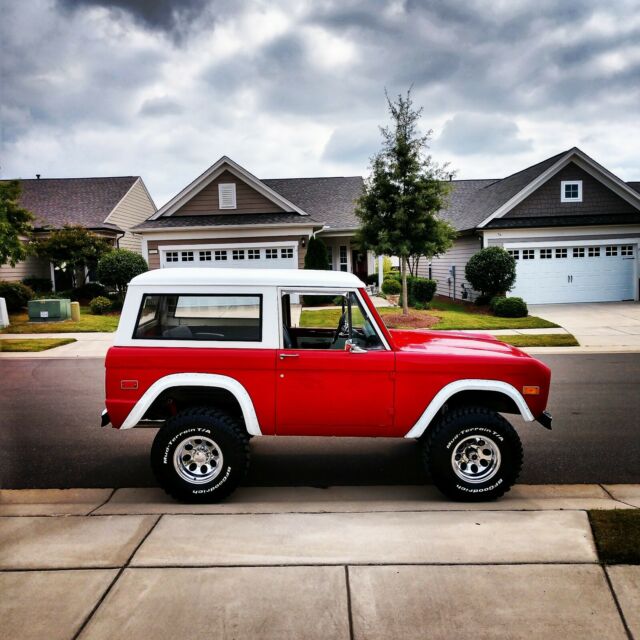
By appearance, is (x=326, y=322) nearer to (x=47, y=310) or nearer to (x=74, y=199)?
(x=47, y=310)

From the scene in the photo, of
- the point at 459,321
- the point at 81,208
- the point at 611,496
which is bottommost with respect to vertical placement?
the point at 611,496

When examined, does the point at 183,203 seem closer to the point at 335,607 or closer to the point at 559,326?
the point at 559,326

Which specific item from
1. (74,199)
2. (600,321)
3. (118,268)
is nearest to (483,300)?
(600,321)

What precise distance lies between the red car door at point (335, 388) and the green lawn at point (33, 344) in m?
12.0

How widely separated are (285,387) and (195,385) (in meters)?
0.79

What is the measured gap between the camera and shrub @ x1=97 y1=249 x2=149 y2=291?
22.9m

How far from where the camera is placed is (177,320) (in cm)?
516

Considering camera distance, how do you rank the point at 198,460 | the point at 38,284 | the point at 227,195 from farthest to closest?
the point at 38,284
the point at 227,195
the point at 198,460

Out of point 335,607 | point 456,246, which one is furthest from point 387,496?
point 456,246

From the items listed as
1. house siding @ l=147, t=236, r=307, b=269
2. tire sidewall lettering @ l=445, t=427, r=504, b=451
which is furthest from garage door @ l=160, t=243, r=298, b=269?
tire sidewall lettering @ l=445, t=427, r=504, b=451

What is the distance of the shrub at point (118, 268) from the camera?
75.1 feet

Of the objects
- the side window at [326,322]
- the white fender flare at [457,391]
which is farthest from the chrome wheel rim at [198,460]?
the white fender flare at [457,391]

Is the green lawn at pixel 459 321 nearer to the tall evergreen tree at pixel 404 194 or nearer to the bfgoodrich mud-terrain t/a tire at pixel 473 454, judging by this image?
the tall evergreen tree at pixel 404 194

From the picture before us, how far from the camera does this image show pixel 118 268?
22.8 m
